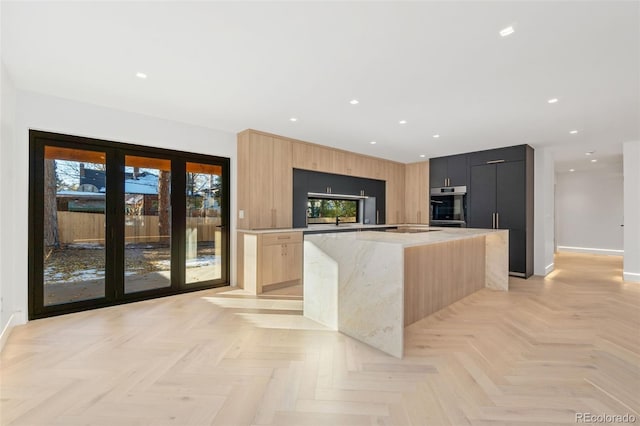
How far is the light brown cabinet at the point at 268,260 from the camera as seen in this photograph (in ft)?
13.7

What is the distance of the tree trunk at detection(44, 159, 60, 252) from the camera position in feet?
10.6

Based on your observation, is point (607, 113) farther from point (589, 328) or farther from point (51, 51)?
point (51, 51)

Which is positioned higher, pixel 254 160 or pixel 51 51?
pixel 51 51

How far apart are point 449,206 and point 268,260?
406 centimetres

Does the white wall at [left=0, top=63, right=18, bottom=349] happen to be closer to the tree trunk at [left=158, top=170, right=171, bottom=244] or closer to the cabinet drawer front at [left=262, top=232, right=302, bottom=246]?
the tree trunk at [left=158, top=170, right=171, bottom=244]

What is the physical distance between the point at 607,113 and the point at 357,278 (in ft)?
12.4

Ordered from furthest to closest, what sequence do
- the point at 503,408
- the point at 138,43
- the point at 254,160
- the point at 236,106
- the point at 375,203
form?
the point at 375,203 → the point at 254,160 → the point at 236,106 → the point at 138,43 → the point at 503,408

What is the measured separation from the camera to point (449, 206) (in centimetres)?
618

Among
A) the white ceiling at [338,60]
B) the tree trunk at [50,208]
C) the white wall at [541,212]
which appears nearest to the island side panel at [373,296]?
the white ceiling at [338,60]

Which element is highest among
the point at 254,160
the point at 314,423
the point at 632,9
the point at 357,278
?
the point at 632,9

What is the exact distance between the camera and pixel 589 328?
290 centimetres

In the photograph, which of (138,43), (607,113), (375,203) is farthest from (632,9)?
(375,203)

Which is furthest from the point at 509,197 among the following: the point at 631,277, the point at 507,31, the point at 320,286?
the point at 320,286

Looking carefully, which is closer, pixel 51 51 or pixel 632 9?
pixel 632 9
